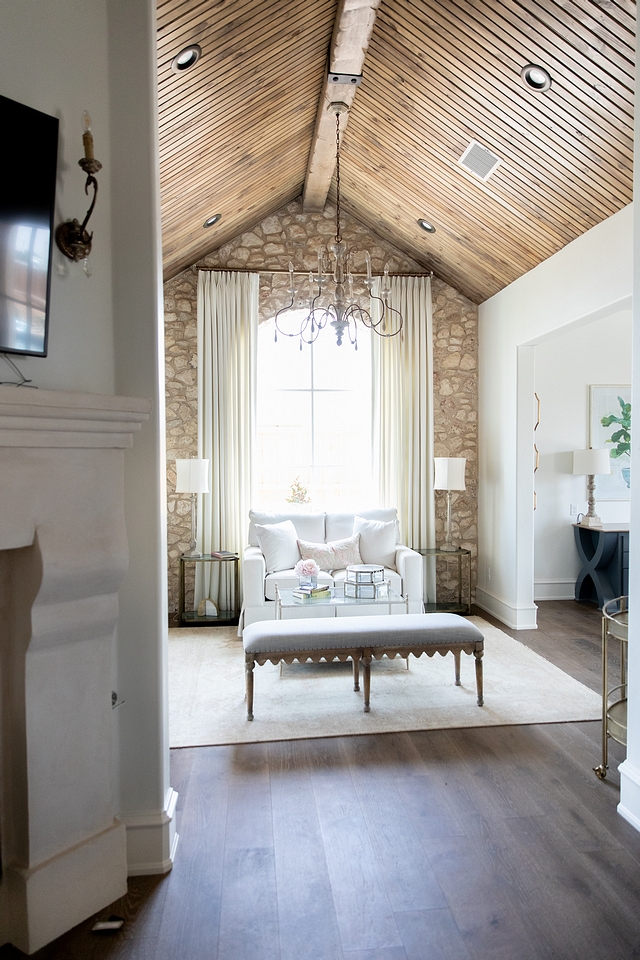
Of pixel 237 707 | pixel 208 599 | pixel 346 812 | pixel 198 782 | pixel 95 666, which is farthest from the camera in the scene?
pixel 208 599

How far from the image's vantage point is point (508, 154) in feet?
12.9

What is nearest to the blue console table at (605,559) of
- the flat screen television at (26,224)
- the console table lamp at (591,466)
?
the console table lamp at (591,466)

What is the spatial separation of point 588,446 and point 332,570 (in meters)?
2.97

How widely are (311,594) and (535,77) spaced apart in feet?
10.7

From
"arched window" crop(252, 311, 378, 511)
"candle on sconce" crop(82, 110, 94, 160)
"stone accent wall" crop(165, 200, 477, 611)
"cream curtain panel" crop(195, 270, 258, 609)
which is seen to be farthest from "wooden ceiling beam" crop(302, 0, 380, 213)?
"candle on sconce" crop(82, 110, 94, 160)

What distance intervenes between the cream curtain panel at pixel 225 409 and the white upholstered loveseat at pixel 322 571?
1.34 feet

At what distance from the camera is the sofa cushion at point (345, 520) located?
5695 millimetres

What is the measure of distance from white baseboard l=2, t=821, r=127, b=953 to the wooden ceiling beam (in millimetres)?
3790

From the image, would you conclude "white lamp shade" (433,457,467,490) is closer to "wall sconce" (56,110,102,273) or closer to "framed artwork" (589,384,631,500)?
"framed artwork" (589,384,631,500)

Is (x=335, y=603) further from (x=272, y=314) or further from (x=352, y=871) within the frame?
(x=272, y=314)

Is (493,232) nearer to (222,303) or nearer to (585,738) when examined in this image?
(222,303)

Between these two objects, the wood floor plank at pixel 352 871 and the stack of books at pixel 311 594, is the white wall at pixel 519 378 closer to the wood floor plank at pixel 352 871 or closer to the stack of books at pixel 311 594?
the stack of books at pixel 311 594

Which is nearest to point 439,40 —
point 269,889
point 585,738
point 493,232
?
point 493,232

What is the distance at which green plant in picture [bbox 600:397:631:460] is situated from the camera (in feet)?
20.4
